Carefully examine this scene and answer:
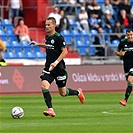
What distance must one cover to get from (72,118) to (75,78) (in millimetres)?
11234

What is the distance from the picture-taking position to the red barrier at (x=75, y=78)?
987 inches

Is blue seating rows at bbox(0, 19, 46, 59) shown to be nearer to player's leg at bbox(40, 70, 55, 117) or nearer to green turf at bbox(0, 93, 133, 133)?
green turf at bbox(0, 93, 133, 133)

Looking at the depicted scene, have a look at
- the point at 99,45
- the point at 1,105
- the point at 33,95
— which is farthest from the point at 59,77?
the point at 99,45

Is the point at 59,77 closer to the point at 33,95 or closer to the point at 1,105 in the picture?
the point at 1,105

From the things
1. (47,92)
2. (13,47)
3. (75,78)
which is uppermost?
(47,92)

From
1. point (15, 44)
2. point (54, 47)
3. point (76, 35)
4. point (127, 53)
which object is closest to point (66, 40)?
point (76, 35)

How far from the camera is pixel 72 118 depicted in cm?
1476

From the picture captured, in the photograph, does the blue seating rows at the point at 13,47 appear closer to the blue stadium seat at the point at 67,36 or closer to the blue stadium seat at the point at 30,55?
the blue stadium seat at the point at 30,55

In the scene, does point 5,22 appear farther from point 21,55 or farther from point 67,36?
point 67,36

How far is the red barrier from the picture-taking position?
25.1 meters

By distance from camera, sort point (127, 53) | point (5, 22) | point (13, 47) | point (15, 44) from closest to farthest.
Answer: point (127, 53) < point (13, 47) < point (15, 44) < point (5, 22)

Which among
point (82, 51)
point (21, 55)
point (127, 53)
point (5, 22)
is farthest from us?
point (82, 51)

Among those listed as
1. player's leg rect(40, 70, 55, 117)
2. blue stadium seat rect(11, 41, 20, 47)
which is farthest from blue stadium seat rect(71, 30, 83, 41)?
player's leg rect(40, 70, 55, 117)

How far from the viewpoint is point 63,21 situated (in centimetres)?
3058
